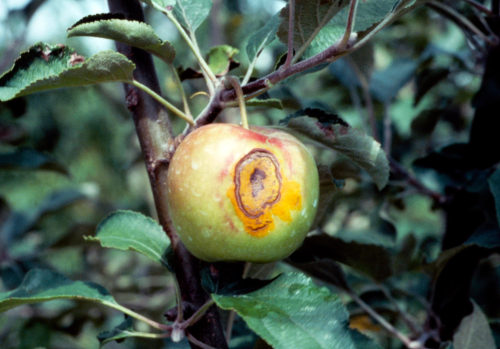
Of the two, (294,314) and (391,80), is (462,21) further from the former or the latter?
(294,314)

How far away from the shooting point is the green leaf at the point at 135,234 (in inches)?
17.4

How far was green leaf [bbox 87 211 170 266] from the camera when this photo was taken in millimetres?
443

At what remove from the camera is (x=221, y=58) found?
22.0 inches

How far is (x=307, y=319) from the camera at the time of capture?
0.37 meters

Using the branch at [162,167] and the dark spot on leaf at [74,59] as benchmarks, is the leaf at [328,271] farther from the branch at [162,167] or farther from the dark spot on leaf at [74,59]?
the dark spot on leaf at [74,59]

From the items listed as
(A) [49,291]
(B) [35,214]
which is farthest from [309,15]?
(B) [35,214]

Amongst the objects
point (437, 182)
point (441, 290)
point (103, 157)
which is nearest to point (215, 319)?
point (441, 290)

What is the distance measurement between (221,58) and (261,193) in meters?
0.24

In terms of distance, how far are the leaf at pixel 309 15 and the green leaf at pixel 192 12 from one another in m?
0.12

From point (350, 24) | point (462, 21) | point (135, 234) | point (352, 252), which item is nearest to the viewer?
point (350, 24)

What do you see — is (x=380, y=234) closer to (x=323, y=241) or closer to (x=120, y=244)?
(x=323, y=241)

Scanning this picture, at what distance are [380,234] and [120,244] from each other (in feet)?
1.62

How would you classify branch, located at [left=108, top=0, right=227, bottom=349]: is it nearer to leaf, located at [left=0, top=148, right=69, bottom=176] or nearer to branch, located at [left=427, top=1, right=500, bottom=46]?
branch, located at [left=427, top=1, right=500, bottom=46]

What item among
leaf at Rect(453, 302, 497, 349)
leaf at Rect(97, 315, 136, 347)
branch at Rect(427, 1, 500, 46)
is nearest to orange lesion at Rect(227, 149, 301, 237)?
leaf at Rect(97, 315, 136, 347)
